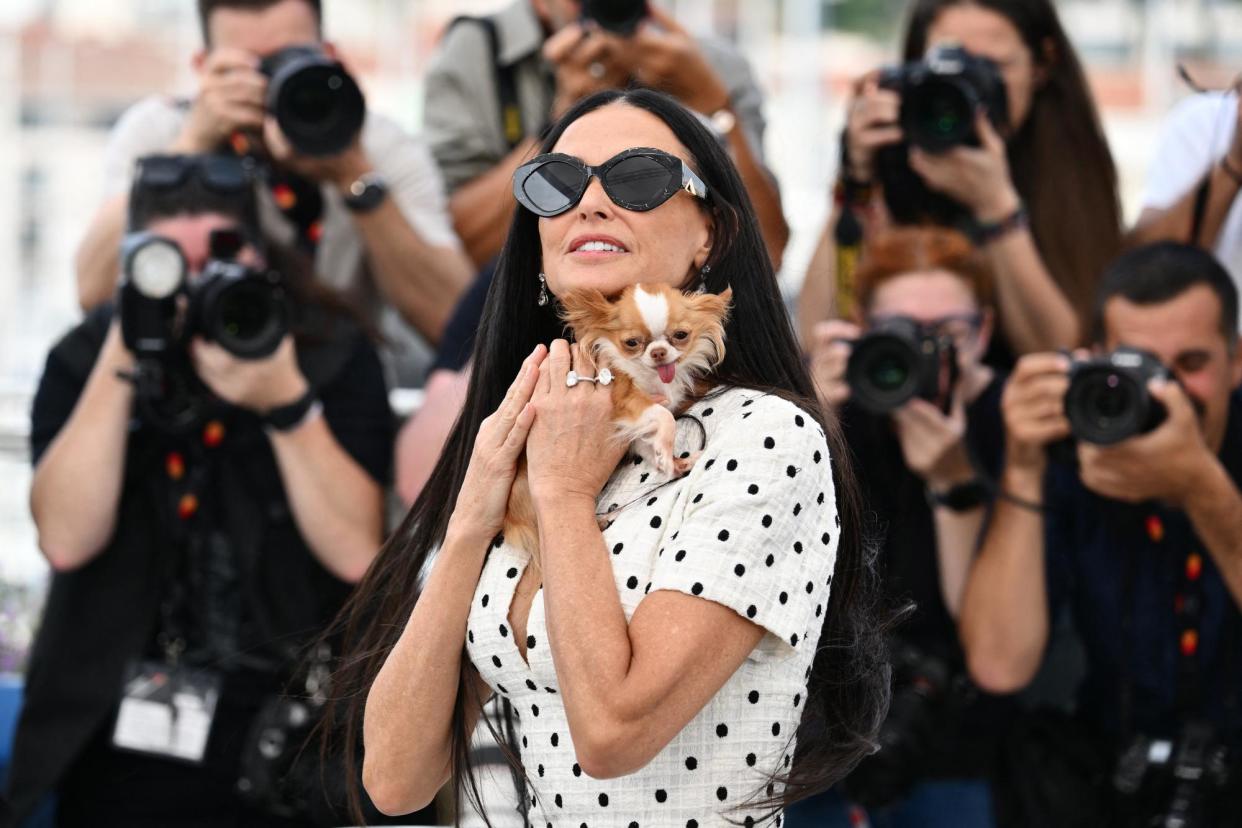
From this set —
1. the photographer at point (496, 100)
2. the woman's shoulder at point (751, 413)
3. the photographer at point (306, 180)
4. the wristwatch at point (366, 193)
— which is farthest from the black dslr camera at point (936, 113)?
the woman's shoulder at point (751, 413)

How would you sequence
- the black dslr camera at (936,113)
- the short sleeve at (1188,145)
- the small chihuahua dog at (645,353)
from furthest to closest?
1. the short sleeve at (1188,145)
2. the black dslr camera at (936,113)
3. the small chihuahua dog at (645,353)

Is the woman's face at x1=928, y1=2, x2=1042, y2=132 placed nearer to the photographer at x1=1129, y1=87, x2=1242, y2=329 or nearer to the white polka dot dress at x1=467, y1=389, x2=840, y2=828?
the photographer at x1=1129, y1=87, x2=1242, y2=329

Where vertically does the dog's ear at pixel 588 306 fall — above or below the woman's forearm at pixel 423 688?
above

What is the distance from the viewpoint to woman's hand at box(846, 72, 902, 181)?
417cm

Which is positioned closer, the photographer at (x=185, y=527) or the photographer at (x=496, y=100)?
the photographer at (x=185, y=527)

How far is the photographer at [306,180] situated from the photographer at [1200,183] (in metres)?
1.75

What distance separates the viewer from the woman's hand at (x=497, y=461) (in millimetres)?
2146

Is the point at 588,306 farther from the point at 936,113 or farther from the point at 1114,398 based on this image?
the point at 936,113

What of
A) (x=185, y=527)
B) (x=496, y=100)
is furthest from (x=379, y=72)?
(x=185, y=527)

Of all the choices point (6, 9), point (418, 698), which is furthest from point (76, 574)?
point (6, 9)

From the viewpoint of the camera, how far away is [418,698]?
2.17 meters

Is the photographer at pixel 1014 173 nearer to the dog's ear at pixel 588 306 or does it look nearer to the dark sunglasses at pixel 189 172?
the dark sunglasses at pixel 189 172

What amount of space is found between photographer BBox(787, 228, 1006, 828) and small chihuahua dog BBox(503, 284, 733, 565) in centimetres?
167

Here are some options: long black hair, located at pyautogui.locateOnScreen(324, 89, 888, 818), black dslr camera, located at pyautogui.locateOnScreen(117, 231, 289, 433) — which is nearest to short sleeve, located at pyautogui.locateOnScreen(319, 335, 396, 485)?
black dslr camera, located at pyautogui.locateOnScreen(117, 231, 289, 433)
